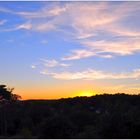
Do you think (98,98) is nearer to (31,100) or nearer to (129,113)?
(31,100)

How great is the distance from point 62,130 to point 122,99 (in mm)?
19107

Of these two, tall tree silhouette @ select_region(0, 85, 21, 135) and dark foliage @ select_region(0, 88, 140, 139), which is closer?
dark foliage @ select_region(0, 88, 140, 139)

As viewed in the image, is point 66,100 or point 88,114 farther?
point 66,100

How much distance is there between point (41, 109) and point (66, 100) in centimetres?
940

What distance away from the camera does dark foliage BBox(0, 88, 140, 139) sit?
20.7 metres

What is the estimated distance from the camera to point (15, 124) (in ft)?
110

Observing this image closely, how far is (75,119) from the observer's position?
3069 cm

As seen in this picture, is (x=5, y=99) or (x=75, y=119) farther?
(x=5, y=99)

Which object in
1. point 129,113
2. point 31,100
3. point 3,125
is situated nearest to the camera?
point 129,113

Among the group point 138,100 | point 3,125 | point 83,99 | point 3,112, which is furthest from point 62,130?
point 83,99

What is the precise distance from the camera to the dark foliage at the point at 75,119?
20.7m

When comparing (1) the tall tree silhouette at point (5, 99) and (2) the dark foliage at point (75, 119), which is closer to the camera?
(2) the dark foliage at point (75, 119)

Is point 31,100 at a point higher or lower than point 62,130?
higher

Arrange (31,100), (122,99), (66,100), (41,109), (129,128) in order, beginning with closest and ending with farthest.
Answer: (129,128), (41,109), (122,99), (31,100), (66,100)
